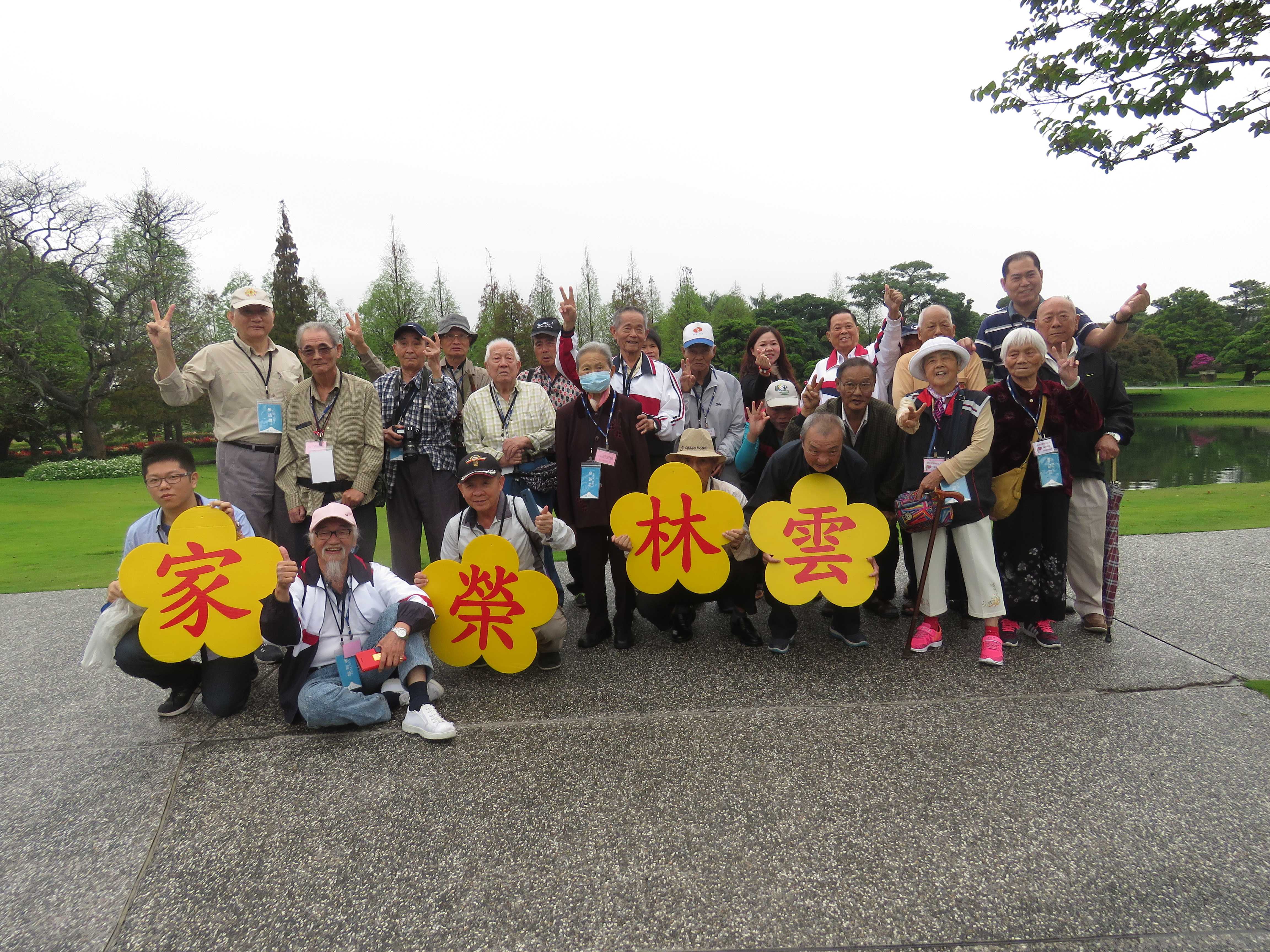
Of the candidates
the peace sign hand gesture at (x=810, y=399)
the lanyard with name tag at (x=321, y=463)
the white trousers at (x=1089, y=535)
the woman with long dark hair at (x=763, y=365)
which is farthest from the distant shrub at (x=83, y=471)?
the white trousers at (x=1089, y=535)

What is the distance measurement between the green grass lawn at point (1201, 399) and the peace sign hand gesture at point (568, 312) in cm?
4596

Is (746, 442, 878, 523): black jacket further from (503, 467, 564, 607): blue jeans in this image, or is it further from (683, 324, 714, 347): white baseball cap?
(503, 467, 564, 607): blue jeans

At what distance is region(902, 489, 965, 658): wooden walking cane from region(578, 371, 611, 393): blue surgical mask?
2.08 metres

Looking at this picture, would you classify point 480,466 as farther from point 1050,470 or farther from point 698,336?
point 1050,470

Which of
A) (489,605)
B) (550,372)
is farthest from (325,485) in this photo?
(550,372)

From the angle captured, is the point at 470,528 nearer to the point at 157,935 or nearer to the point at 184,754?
the point at 184,754

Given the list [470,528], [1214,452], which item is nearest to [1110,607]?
[470,528]

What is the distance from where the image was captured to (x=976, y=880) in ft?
7.11

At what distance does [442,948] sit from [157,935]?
0.94 m

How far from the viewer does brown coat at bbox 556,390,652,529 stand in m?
4.21

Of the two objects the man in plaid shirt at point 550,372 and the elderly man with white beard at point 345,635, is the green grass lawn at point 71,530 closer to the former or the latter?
the elderly man with white beard at point 345,635

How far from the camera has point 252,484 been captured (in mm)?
4254

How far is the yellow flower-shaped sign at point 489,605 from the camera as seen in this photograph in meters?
3.67

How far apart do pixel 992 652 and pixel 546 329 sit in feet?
12.5
